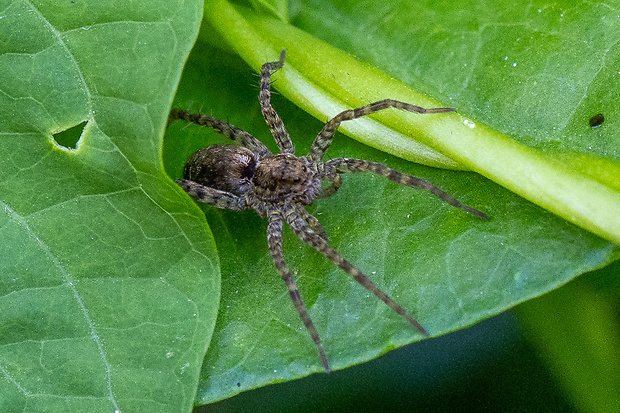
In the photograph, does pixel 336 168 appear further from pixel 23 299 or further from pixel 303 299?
pixel 23 299

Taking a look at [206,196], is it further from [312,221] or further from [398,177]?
[398,177]

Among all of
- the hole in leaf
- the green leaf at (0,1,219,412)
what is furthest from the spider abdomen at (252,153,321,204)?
the hole in leaf

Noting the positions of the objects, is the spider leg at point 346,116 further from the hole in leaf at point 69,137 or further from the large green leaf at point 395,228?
the hole in leaf at point 69,137

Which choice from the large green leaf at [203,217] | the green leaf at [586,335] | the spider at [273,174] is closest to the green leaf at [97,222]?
the large green leaf at [203,217]

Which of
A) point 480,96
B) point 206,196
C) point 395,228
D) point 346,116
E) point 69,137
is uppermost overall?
point 480,96

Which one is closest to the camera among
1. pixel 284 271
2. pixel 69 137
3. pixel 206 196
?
pixel 69 137

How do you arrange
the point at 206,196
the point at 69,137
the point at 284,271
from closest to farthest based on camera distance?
the point at 69,137 → the point at 284,271 → the point at 206,196

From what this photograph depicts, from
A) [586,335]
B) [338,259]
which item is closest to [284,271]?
[338,259]
